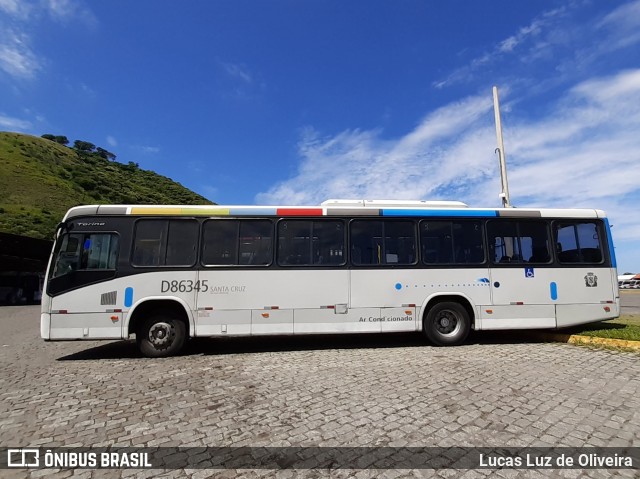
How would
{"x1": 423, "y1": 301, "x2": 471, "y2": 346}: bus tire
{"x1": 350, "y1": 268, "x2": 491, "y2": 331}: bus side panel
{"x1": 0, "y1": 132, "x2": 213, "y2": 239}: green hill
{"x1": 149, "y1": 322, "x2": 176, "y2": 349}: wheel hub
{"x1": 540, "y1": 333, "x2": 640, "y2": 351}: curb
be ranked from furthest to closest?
{"x1": 0, "y1": 132, "x2": 213, "y2": 239}: green hill
{"x1": 423, "y1": 301, "x2": 471, "y2": 346}: bus tire
{"x1": 350, "y1": 268, "x2": 491, "y2": 331}: bus side panel
{"x1": 149, "y1": 322, "x2": 176, "y2": 349}: wheel hub
{"x1": 540, "y1": 333, "x2": 640, "y2": 351}: curb

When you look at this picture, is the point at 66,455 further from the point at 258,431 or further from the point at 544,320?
the point at 544,320

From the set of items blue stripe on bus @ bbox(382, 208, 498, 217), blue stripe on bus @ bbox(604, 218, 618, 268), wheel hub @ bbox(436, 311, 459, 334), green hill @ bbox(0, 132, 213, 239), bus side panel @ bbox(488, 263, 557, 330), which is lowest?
wheel hub @ bbox(436, 311, 459, 334)

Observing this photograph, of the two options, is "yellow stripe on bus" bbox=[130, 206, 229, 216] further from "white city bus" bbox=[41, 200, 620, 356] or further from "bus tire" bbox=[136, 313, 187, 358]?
"bus tire" bbox=[136, 313, 187, 358]

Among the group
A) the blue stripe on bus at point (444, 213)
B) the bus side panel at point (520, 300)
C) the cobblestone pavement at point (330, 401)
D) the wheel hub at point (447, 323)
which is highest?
the blue stripe on bus at point (444, 213)

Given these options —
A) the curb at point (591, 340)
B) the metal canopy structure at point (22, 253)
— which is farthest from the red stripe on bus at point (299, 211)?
the metal canopy structure at point (22, 253)

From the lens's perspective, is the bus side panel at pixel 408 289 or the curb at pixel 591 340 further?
the bus side panel at pixel 408 289

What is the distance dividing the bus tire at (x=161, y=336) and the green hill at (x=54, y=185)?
51.4 m

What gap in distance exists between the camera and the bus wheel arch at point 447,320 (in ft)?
27.7

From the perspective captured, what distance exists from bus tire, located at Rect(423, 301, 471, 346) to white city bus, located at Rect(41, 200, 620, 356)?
0.02 metres

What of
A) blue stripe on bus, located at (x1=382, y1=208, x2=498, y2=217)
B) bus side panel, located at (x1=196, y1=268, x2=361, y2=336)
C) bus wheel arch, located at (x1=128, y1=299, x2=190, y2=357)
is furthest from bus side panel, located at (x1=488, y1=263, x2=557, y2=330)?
bus wheel arch, located at (x1=128, y1=299, x2=190, y2=357)

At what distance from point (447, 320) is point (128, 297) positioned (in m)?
7.20

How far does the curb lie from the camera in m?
7.48

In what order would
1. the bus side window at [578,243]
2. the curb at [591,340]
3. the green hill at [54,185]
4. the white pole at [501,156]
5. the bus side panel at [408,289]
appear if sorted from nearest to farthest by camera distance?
the curb at [591,340], the bus side panel at [408,289], the bus side window at [578,243], the white pole at [501,156], the green hill at [54,185]

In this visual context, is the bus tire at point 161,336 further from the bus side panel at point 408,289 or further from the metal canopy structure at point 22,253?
Answer: the metal canopy structure at point 22,253
